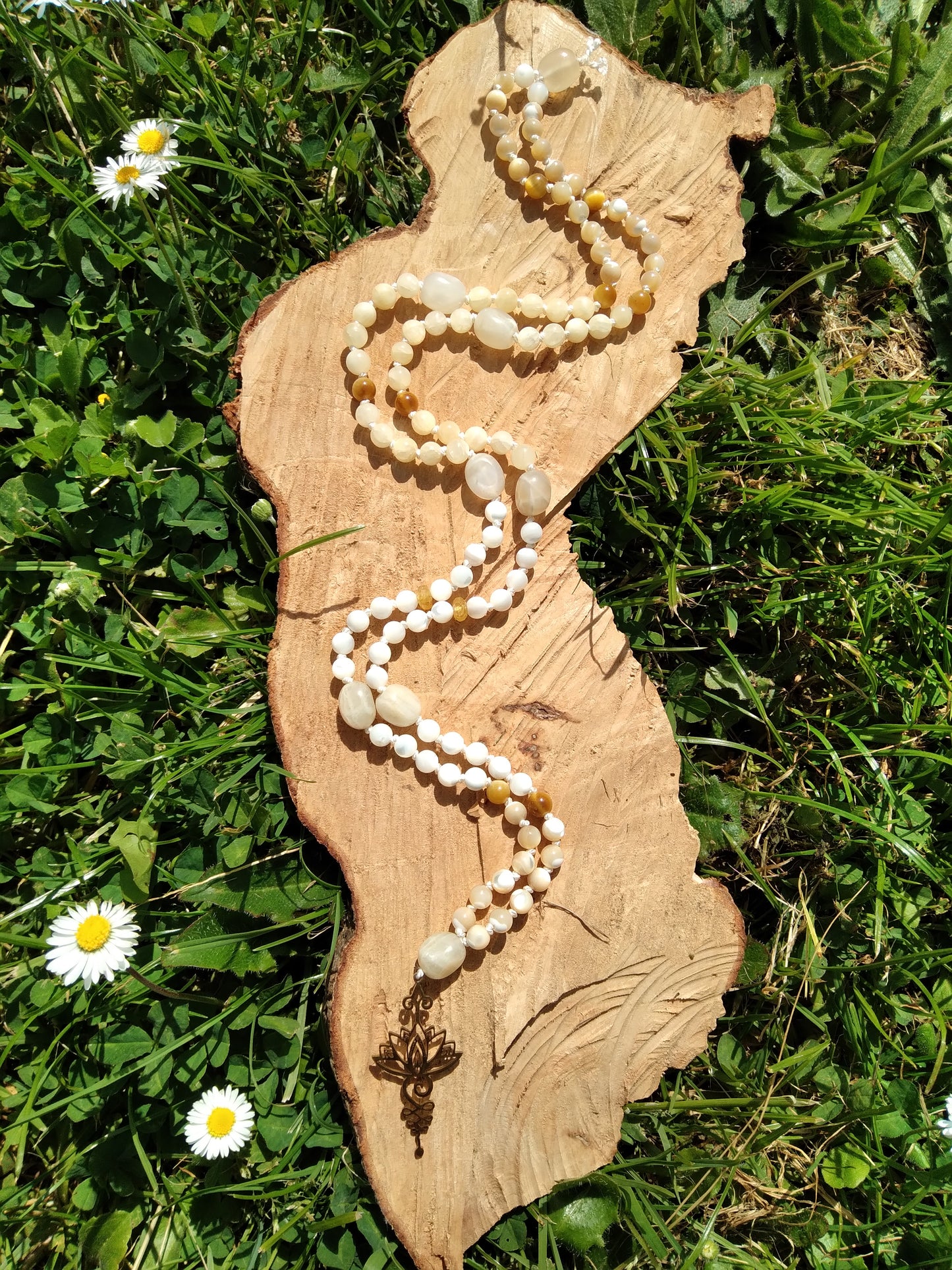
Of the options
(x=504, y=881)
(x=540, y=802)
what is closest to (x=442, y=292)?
(x=540, y=802)

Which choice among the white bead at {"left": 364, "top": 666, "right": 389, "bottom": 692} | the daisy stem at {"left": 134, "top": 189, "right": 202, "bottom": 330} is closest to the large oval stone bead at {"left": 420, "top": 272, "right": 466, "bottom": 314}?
the daisy stem at {"left": 134, "top": 189, "right": 202, "bottom": 330}

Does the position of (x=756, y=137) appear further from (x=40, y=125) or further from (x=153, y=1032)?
(x=153, y=1032)

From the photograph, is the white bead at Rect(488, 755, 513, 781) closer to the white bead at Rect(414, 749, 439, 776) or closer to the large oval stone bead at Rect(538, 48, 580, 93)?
the white bead at Rect(414, 749, 439, 776)

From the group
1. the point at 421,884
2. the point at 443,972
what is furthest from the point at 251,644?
the point at 443,972

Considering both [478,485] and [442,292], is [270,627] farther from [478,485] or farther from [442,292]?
A: [442,292]

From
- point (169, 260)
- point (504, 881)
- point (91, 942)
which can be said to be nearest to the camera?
point (91, 942)
